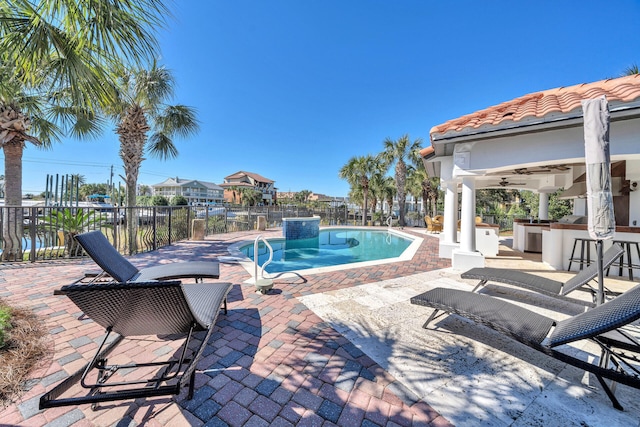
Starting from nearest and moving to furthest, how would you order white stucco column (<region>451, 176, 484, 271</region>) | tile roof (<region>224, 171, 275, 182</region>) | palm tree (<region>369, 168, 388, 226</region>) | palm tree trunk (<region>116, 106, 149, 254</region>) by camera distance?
white stucco column (<region>451, 176, 484, 271</region>)
palm tree trunk (<region>116, 106, 149, 254</region>)
palm tree (<region>369, 168, 388, 226</region>)
tile roof (<region>224, 171, 275, 182</region>)

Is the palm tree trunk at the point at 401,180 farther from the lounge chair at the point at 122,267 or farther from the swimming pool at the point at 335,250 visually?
the lounge chair at the point at 122,267

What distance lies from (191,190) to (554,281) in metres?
66.2

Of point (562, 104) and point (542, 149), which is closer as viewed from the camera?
point (562, 104)

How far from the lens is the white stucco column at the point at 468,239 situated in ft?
19.2

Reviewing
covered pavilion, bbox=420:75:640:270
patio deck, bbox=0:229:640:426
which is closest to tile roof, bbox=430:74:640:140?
covered pavilion, bbox=420:75:640:270

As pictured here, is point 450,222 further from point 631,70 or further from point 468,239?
point 631,70

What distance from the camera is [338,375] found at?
212 cm

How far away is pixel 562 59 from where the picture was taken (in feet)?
30.9

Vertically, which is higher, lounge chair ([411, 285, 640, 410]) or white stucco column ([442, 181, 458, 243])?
white stucco column ([442, 181, 458, 243])

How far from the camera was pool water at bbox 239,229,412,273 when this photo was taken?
834cm

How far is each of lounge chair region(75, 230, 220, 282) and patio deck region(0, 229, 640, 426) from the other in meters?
0.62

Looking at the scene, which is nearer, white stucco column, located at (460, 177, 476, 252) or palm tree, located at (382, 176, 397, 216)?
white stucco column, located at (460, 177, 476, 252)

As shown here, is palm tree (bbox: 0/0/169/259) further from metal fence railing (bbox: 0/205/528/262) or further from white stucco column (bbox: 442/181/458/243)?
white stucco column (bbox: 442/181/458/243)

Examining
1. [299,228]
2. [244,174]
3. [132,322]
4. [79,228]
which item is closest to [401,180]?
[299,228]
